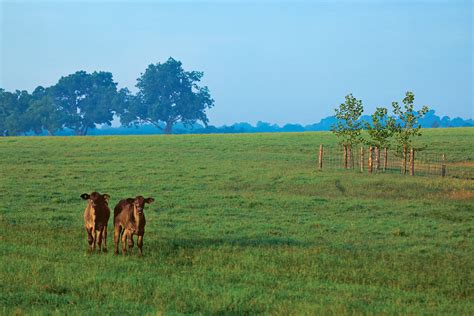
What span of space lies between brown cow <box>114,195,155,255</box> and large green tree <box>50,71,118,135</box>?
111301 millimetres

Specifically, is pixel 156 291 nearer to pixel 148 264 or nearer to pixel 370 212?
pixel 148 264

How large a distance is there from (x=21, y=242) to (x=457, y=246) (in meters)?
12.6

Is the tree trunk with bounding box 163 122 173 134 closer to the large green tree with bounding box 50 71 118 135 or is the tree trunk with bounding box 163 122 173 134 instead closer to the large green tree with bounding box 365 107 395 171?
the large green tree with bounding box 50 71 118 135

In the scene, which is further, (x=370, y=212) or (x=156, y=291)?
(x=370, y=212)

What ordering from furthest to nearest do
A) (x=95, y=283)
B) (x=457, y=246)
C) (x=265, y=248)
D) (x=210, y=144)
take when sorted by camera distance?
1. (x=210, y=144)
2. (x=457, y=246)
3. (x=265, y=248)
4. (x=95, y=283)

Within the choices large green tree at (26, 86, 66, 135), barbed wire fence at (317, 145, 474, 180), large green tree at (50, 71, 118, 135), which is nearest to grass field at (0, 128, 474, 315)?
barbed wire fence at (317, 145, 474, 180)

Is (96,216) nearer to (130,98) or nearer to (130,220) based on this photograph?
(130,220)

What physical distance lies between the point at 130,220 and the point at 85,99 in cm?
11614

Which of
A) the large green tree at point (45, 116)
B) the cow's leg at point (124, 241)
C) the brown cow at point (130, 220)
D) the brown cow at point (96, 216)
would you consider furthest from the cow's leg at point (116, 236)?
the large green tree at point (45, 116)

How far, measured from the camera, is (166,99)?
427 ft

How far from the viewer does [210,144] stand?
225 ft

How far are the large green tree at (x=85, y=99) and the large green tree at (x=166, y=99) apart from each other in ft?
10.1

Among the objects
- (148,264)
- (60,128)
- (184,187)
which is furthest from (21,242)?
(60,128)

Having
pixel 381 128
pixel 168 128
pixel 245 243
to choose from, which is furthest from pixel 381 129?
pixel 168 128
